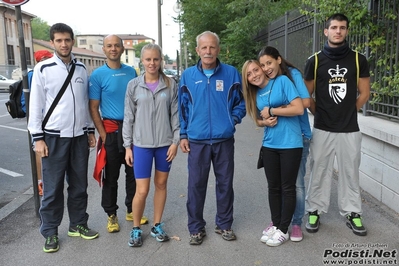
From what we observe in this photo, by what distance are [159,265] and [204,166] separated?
0.96m

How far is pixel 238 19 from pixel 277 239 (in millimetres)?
11073

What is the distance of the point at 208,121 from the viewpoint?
3.55m

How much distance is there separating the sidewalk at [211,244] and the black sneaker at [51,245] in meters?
0.04

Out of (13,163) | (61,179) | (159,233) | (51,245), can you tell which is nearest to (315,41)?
(159,233)

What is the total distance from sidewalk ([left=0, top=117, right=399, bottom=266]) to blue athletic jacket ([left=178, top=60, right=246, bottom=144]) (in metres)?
1.02

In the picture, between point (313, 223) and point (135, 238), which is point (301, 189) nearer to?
point (313, 223)

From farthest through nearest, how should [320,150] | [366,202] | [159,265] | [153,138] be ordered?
[366,202] → [320,150] → [153,138] → [159,265]

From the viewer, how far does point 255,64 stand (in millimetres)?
3496

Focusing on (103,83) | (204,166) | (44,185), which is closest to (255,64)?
(204,166)

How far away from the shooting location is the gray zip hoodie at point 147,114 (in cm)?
356

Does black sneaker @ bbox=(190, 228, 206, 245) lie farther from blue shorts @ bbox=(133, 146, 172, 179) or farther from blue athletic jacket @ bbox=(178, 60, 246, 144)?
blue athletic jacket @ bbox=(178, 60, 246, 144)

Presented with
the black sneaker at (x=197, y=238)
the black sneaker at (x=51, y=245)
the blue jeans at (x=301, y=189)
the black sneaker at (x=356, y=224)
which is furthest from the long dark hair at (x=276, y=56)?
the black sneaker at (x=51, y=245)

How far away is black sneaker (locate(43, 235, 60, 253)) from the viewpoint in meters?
3.61

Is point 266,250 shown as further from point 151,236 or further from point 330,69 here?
point 330,69
